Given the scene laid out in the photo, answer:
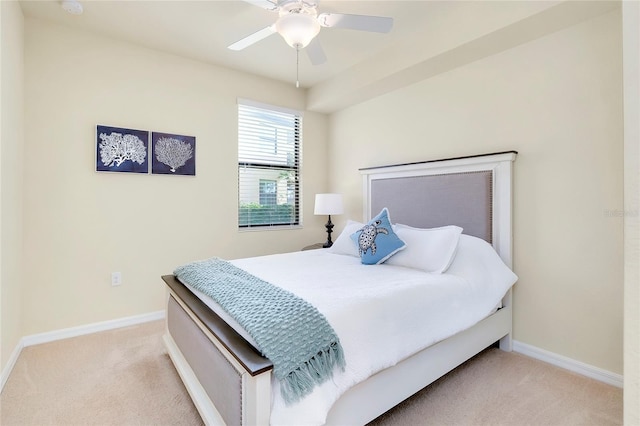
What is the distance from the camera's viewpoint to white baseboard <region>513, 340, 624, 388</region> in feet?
6.55

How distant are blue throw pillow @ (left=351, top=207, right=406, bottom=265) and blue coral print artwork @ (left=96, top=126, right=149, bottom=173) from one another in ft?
7.10

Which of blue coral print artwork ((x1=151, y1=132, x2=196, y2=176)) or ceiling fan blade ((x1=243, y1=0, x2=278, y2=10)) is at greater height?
ceiling fan blade ((x1=243, y1=0, x2=278, y2=10))

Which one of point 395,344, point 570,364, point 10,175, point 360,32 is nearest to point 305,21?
point 360,32

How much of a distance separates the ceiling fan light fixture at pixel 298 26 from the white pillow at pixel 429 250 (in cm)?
161

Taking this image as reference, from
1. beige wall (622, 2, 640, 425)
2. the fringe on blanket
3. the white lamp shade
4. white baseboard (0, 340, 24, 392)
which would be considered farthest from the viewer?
the white lamp shade

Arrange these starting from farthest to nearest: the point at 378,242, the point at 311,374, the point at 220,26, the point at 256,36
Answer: the point at 220,26
the point at 378,242
the point at 256,36
the point at 311,374

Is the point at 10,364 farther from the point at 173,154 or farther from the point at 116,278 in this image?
the point at 173,154

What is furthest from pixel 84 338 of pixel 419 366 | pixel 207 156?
pixel 419 366

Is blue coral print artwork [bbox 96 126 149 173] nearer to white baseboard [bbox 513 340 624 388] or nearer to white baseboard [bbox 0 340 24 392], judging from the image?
white baseboard [bbox 0 340 24 392]

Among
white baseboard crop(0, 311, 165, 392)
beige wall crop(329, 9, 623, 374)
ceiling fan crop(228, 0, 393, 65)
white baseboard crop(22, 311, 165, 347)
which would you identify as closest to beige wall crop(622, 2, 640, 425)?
ceiling fan crop(228, 0, 393, 65)

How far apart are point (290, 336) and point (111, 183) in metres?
2.52

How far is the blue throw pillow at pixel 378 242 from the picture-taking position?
2.46 m

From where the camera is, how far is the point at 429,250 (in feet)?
7.60

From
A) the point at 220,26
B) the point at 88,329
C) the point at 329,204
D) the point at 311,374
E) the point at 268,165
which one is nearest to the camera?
the point at 311,374
